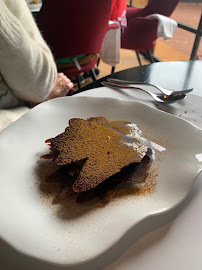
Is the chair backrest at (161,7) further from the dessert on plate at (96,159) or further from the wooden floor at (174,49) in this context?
the dessert on plate at (96,159)

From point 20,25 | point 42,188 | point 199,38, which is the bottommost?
point 199,38

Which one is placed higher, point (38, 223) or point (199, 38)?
point (38, 223)

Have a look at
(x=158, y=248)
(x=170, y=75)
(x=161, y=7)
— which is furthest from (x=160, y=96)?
(x=161, y=7)

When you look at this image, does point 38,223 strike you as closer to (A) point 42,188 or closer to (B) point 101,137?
(A) point 42,188

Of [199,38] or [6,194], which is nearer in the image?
[6,194]

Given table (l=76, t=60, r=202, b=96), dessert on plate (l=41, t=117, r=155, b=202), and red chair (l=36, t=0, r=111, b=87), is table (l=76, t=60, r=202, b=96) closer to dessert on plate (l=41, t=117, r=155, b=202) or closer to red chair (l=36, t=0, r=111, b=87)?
dessert on plate (l=41, t=117, r=155, b=202)

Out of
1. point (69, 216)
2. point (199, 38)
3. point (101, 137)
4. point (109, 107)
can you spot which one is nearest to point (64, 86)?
point (109, 107)
